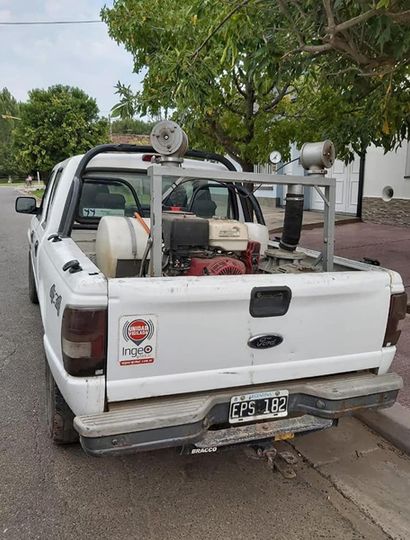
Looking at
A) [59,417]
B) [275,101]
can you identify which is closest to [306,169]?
[59,417]

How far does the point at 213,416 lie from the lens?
2.42m

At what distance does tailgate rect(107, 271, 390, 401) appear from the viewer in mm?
2230

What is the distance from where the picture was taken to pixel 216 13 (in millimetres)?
4531

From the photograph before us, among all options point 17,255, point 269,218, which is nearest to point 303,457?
point 17,255

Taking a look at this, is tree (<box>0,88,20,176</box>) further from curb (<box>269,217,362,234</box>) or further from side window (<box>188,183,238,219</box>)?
side window (<box>188,183,238,219</box>)

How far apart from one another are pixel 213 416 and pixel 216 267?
0.87 m

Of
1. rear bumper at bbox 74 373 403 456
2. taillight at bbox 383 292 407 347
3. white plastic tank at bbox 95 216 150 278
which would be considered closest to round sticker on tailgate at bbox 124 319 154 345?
rear bumper at bbox 74 373 403 456

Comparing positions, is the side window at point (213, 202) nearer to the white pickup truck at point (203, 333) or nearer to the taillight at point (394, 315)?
the white pickup truck at point (203, 333)

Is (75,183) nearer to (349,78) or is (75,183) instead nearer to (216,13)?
(216,13)

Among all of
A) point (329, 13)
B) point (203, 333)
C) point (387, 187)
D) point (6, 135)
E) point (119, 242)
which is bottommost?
point (203, 333)

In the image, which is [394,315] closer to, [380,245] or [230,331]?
[230,331]

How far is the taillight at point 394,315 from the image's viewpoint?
9.03ft

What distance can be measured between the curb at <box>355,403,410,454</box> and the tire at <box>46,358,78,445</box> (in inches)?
72.3

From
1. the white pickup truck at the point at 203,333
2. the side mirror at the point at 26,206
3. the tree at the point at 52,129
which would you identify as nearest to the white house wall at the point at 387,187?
the side mirror at the point at 26,206
